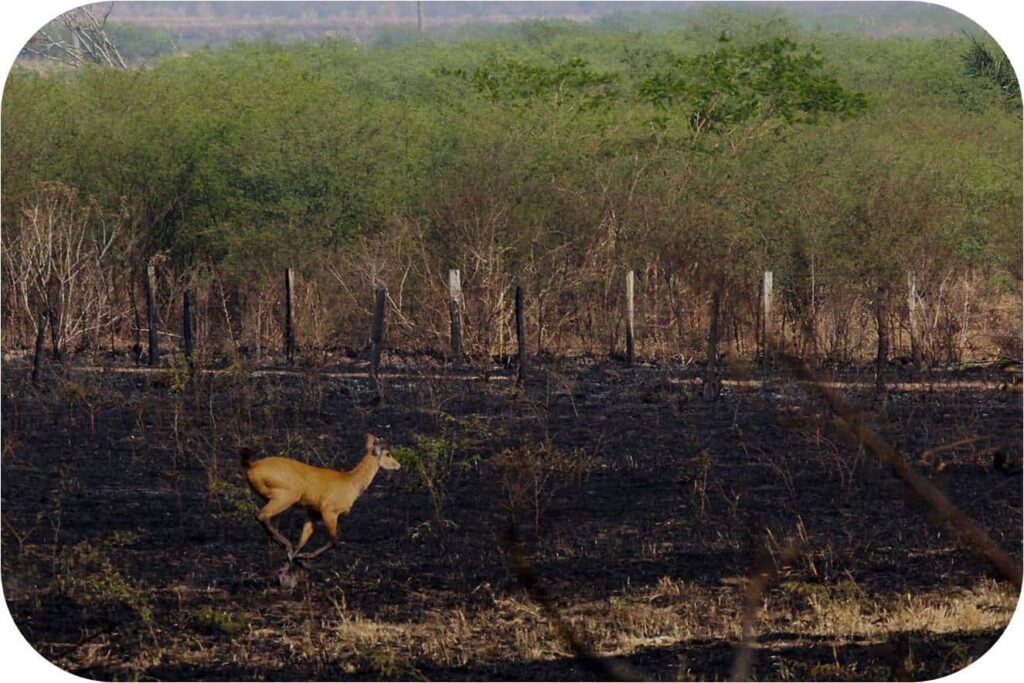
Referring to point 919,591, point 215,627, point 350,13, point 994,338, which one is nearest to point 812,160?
point 994,338

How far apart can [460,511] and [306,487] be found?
1.79 m

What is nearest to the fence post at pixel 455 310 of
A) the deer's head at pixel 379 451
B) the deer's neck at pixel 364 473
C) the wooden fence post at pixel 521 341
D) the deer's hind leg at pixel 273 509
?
the wooden fence post at pixel 521 341

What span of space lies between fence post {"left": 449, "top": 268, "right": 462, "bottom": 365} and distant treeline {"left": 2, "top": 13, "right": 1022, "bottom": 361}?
21cm

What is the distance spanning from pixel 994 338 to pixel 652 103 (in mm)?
4682

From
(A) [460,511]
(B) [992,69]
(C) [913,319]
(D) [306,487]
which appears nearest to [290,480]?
(D) [306,487]

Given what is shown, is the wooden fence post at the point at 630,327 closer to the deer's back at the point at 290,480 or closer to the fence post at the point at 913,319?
the fence post at the point at 913,319

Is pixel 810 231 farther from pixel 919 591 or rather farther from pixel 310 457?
pixel 919 591

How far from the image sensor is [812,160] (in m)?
14.4

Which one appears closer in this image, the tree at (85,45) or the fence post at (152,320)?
the fence post at (152,320)

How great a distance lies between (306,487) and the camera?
18.2 ft

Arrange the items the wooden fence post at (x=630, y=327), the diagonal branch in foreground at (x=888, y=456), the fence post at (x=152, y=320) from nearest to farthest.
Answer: the diagonal branch in foreground at (x=888, y=456) < the fence post at (x=152, y=320) < the wooden fence post at (x=630, y=327)

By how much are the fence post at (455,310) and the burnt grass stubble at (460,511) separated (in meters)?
1.35

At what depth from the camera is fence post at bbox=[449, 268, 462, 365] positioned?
1239 cm

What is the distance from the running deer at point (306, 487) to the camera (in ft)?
17.7
